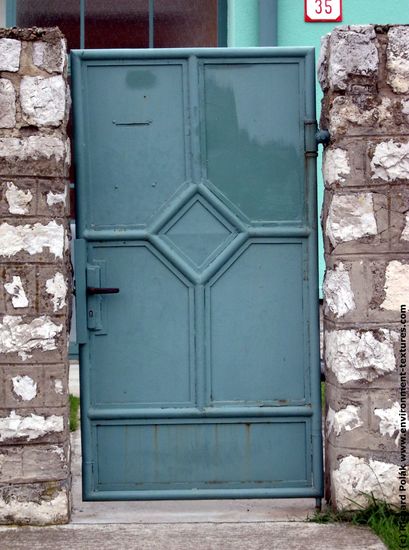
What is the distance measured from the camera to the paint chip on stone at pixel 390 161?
163 inches

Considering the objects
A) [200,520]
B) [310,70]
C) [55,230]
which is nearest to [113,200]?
[55,230]

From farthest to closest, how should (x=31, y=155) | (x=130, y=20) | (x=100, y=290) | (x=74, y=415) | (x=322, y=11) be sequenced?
1. (x=130, y=20)
2. (x=322, y=11)
3. (x=74, y=415)
4. (x=100, y=290)
5. (x=31, y=155)

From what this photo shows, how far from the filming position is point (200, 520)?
4.26 m

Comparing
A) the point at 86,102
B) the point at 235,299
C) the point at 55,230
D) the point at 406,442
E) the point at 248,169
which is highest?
the point at 86,102

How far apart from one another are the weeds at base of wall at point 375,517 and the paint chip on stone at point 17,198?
5.84 ft

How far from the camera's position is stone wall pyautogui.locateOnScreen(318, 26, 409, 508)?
163 inches

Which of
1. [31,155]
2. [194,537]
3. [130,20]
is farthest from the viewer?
[130,20]

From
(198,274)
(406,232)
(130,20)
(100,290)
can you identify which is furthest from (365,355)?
(130,20)

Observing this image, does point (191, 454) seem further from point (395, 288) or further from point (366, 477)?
point (395, 288)

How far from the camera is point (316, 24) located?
7.14m

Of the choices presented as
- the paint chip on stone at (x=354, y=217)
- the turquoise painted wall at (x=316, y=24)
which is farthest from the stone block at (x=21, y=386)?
the turquoise painted wall at (x=316, y=24)

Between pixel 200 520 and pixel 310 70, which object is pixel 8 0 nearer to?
pixel 310 70

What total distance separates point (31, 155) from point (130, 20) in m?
3.64

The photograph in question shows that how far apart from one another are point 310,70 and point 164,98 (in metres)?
0.65
